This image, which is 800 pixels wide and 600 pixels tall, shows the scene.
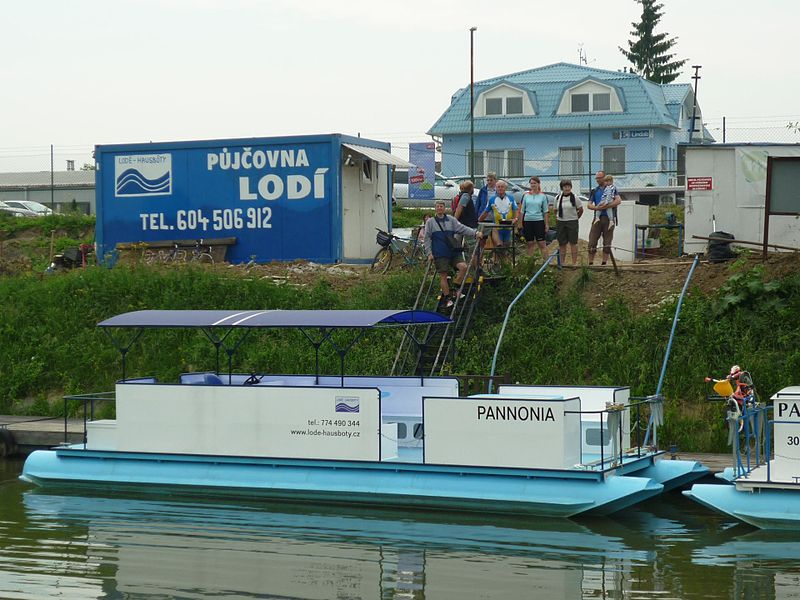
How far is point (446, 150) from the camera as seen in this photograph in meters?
53.9

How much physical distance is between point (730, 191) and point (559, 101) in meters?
28.5

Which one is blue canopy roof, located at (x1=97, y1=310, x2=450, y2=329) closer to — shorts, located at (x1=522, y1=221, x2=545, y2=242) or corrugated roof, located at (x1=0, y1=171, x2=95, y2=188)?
shorts, located at (x1=522, y1=221, x2=545, y2=242)

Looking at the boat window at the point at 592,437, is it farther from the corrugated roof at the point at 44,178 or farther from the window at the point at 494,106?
the corrugated roof at the point at 44,178

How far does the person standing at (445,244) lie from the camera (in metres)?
23.2

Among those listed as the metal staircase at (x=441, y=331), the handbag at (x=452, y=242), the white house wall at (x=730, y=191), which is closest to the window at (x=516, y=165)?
the white house wall at (x=730, y=191)

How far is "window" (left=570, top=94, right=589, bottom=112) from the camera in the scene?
5225 cm

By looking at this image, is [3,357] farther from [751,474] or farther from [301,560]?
[751,474]

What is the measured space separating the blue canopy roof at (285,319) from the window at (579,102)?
3462 centimetres

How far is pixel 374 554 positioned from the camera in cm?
1493

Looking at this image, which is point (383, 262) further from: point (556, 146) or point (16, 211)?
point (556, 146)

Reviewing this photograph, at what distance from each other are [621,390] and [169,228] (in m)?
15.1

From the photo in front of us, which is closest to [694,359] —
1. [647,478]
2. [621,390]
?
[621,390]

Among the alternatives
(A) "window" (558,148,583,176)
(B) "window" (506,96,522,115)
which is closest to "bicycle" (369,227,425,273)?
(A) "window" (558,148,583,176)

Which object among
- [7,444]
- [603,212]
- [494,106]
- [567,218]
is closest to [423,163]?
[494,106]
